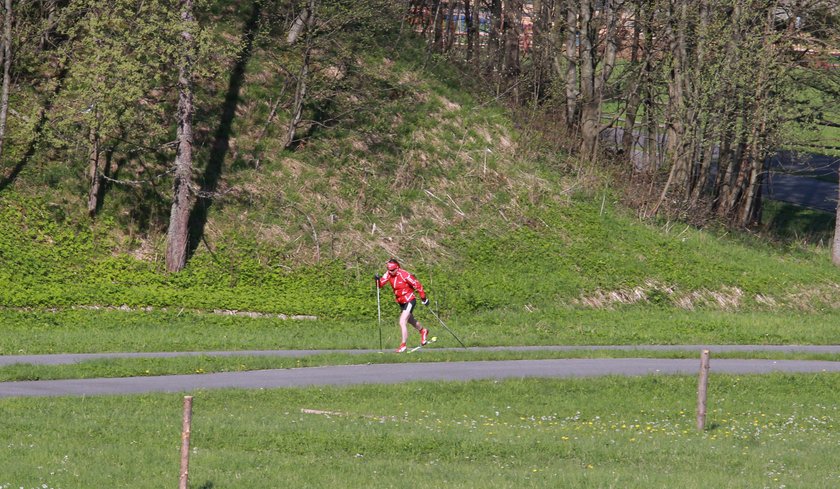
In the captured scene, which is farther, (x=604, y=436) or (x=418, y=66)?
(x=418, y=66)

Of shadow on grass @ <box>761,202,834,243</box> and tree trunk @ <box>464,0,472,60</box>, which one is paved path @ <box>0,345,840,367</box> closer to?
shadow on grass @ <box>761,202,834,243</box>

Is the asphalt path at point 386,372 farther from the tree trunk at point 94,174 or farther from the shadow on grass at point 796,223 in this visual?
the shadow on grass at point 796,223

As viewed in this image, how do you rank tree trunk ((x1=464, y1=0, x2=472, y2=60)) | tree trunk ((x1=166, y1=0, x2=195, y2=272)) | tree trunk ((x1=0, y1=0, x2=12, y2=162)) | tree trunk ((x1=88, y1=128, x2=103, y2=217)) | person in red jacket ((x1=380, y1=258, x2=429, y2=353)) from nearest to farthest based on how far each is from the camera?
person in red jacket ((x1=380, y1=258, x2=429, y2=353)) < tree trunk ((x1=0, y1=0, x2=12, y2=162)) < tree trunk ((x1=166, y1=0, x2=195, y2=272)) < tree trunk ((x1=88, y1=128, x2=103, y2=217)) < tree trunk ((x1=464, y1=0, x2=472, y2=60))

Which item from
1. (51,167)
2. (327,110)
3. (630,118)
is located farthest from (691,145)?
(51,167)

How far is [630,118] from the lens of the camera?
A: 39.8 m

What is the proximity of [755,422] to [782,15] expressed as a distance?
93.8 feet

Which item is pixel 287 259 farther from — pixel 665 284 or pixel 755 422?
pixel 755 422

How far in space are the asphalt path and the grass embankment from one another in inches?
32.2

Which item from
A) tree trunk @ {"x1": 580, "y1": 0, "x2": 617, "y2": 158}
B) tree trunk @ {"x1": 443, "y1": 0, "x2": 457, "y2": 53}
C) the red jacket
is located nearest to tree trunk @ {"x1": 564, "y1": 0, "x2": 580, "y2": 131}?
tree trunk @ {"x1": 580, "y1": 0, "x2": 617, "y2": 158}

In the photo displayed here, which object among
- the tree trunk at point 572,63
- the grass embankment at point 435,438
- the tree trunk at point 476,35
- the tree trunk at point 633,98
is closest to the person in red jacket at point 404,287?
the grass embankment at point 435,438

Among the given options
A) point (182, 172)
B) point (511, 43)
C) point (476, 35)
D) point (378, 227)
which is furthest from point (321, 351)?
point (476, 35)

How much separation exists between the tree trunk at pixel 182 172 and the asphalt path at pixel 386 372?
667cm

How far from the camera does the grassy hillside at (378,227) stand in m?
26.5

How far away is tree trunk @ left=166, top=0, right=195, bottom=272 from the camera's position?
26.8m
